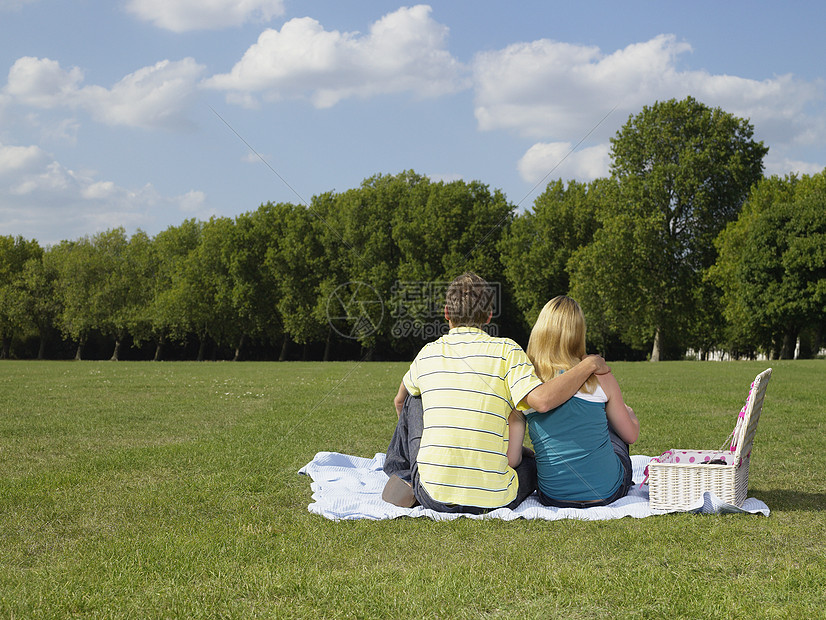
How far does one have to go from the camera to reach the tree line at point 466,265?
138ft

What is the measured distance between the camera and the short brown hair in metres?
5.94

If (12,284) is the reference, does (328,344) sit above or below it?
below

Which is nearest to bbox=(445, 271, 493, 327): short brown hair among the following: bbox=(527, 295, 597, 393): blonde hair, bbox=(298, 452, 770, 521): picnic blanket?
bbox=(527, 295, 597, 393): blonde hair

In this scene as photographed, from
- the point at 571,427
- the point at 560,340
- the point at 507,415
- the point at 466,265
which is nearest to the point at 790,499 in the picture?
the point at 571,427

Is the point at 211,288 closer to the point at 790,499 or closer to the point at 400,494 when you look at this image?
the point at 400,494

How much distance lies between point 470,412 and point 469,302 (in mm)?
904

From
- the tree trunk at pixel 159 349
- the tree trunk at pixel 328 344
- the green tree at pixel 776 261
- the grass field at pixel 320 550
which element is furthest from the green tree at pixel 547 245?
the grass field at pixel 320 550

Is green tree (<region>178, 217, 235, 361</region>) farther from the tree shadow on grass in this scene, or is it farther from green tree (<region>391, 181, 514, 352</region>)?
the tree shadow on grass

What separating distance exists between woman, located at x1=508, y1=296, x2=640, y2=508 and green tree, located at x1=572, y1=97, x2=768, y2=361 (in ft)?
123

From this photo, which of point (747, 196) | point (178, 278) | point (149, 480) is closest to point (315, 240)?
point (178, 278)

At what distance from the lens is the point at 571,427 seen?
6.04 meters

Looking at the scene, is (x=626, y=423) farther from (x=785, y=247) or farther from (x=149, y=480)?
(x=785, y=247)

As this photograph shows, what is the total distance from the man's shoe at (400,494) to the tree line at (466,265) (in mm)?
38168

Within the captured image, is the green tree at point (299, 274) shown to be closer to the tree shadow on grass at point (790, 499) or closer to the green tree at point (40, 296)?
the green tree at point (40, 296)
